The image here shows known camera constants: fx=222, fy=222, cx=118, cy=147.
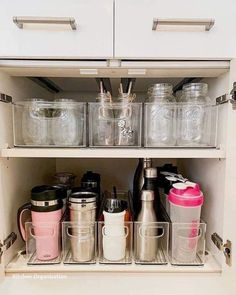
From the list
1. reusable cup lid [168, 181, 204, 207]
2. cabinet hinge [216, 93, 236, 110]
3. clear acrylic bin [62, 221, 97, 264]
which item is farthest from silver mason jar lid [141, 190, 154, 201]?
cabinet hinge [216, 93, 236, 110]

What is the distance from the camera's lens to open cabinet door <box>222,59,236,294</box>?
0.55 metres

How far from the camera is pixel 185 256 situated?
0.63 m

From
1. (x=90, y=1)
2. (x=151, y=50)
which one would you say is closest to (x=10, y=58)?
(x=90, y=1)

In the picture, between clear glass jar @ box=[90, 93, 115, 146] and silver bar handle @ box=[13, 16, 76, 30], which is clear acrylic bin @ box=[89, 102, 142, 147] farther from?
silver bar handle @ box=[13, 16, 76, 30]

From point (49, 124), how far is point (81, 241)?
354 mm

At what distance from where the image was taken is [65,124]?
0.67m

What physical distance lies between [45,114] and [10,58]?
0.17m

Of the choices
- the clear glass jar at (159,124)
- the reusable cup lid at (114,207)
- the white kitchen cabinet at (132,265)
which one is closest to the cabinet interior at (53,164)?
the white kitchen cabinet at (132,265)

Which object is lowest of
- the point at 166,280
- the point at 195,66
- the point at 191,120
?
the point at 166,280

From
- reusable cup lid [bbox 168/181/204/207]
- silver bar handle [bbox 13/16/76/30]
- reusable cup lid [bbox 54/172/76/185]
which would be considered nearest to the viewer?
silver bar handle [bbox 13/16/76/30]

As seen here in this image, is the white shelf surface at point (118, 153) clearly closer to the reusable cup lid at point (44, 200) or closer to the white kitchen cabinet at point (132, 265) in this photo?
the white kitchen cabinet at point (132, 265)

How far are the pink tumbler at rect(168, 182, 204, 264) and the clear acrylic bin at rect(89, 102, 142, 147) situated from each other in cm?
19

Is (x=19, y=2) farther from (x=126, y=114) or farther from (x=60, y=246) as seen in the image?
(x=60, y=246)

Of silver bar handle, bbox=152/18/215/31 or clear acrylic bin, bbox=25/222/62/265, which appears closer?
silver bar handle, bbox=152/18/215/31
